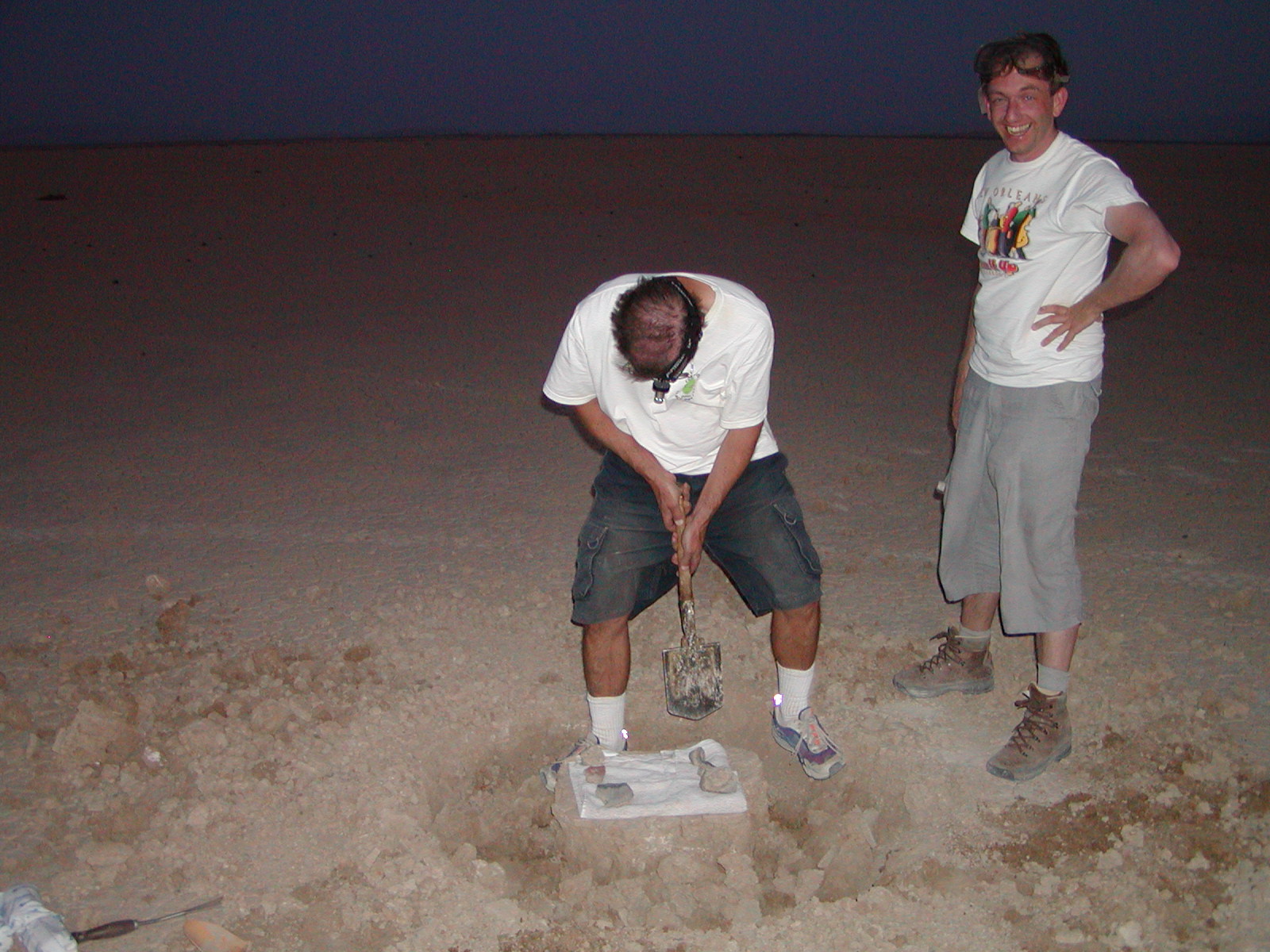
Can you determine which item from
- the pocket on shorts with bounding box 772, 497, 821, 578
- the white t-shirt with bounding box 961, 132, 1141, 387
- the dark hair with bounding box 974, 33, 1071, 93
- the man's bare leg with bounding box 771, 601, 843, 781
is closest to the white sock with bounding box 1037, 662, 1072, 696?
the man's bare leg with bounding box 771, 601, 843, 781

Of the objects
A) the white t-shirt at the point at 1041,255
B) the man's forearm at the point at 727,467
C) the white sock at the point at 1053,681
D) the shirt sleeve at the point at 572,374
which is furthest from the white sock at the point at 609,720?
the white t-shirt at the point at 1041,255

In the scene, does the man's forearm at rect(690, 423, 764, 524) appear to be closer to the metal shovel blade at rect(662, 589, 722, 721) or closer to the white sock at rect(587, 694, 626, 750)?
the metal shovel blade at rect(662, 589, 722, 721)

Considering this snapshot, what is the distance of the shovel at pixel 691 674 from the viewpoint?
10.8 ft

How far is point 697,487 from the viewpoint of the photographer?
3.20 metres

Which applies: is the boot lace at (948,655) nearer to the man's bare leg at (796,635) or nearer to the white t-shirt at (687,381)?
the man's bare leg at (796,635)

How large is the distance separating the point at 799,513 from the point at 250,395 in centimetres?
441

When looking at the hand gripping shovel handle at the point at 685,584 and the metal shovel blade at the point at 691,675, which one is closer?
the hand gripping shovel handle at the point at 685,584

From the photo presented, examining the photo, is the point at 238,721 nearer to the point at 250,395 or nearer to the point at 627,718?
the point at 627,718

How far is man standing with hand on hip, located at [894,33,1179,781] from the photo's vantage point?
2891mm

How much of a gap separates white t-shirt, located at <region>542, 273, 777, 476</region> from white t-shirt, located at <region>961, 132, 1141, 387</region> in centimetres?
64

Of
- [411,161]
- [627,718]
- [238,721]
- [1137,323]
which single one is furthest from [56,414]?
[411,161]

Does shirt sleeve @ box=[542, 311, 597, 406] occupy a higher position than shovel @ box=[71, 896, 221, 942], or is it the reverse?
shirt sleeve @ box=[542, 311, 597, 406]

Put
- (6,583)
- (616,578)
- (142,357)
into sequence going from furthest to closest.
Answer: (142,357) < (6,583) < (616,578)

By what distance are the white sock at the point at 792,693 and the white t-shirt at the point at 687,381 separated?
680 mm
